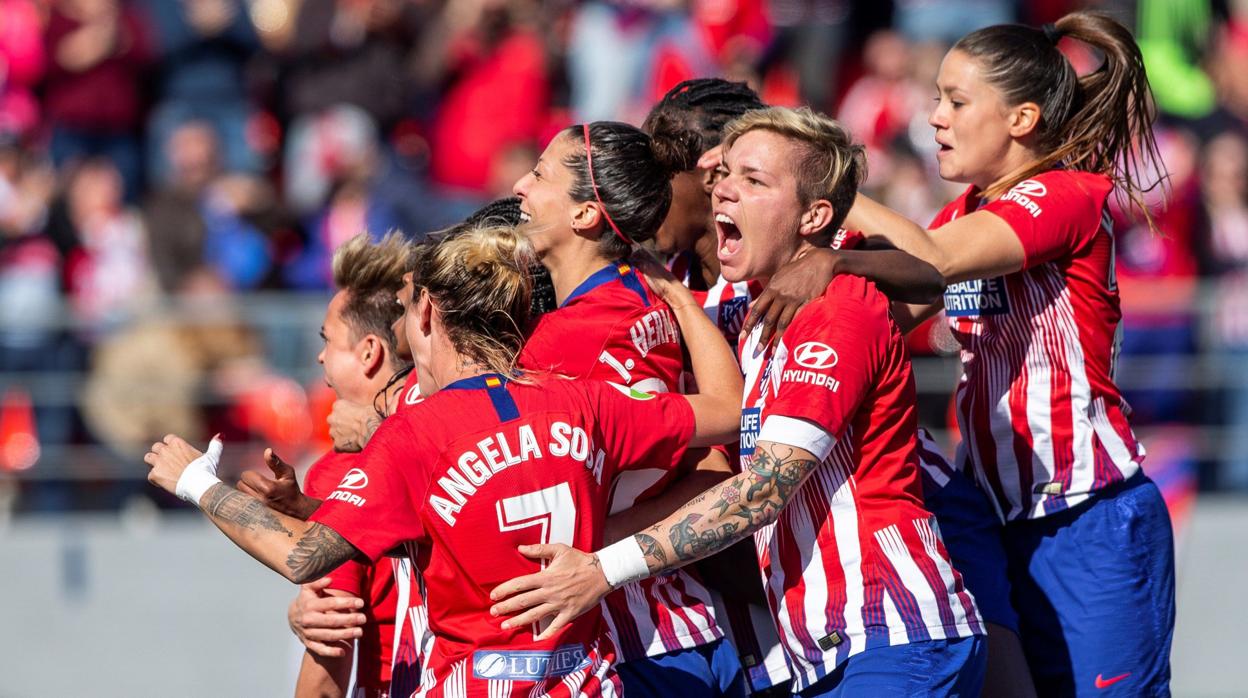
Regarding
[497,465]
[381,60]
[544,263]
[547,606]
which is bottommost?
[547,606]

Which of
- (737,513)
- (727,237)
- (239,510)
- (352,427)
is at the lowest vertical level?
(737,513)

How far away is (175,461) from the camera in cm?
354

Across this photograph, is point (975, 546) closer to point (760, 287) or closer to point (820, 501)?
point (820, 501)

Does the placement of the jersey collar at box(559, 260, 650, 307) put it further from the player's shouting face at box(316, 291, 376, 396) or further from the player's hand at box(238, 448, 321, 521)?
the player's hand at box(238, 448, 321, 521)

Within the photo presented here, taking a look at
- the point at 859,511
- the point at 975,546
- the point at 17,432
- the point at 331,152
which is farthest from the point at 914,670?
the point at 331,152

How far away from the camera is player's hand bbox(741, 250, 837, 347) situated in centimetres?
358

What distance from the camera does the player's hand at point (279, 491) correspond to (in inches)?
144

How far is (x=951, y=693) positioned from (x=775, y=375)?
85 cm

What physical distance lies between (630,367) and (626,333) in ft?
0.30

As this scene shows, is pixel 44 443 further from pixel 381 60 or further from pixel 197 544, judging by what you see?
pixel 381 60

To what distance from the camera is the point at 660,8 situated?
1143 centimetres

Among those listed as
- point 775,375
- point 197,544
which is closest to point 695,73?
point 197,544

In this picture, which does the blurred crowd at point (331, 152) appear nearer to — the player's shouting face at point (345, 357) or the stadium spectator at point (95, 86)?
the stadium spectator at point (95, 86)

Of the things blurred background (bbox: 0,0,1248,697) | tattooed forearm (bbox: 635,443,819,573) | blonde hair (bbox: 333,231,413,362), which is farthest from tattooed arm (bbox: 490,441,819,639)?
blurred background (bbox: 0,0,1248,697)
